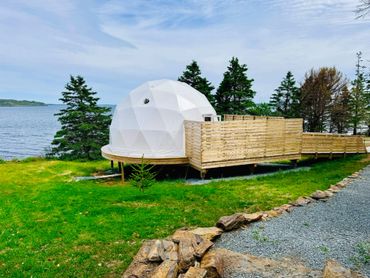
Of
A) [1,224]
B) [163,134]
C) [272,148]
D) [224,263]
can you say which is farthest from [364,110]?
[1,224]

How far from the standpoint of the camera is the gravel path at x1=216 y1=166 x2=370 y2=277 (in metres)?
4.30

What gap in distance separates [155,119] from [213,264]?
10.5 metres

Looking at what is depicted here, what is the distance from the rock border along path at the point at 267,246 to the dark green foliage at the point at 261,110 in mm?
18632

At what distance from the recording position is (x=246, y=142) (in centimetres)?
1294

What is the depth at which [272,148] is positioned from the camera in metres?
13.6

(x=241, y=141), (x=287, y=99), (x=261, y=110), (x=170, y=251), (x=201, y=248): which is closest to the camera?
(x=170, y=251)

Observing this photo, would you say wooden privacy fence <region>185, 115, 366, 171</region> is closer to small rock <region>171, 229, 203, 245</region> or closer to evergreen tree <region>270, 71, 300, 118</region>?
small rock <region>171, 229, 203, 245</region>

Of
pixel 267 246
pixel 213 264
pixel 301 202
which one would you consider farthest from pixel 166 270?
pixel 301 202

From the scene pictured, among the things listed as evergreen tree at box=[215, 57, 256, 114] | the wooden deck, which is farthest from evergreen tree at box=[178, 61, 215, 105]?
the wooden deck

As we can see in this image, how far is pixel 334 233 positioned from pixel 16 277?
18.2ft

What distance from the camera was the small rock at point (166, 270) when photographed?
11.3 feet

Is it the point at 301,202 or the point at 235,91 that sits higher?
the point at 235,91

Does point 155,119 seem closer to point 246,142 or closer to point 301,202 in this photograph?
point 246,142

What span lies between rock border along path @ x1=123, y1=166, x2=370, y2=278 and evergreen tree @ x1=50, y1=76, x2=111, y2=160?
20.0 metres
